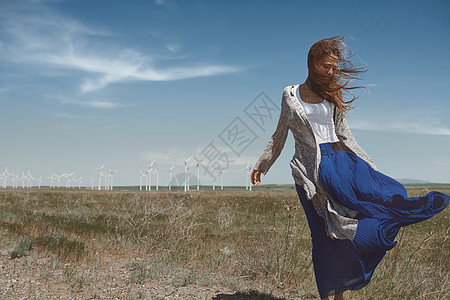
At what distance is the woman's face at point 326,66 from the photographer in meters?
3.42

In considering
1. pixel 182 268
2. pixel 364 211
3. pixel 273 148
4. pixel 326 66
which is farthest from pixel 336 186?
pixel 182 268

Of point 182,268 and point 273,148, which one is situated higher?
point 273,148

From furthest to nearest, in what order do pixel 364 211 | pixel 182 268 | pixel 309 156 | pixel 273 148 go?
pixel 182 268
pixel 273 148
pixel 309 156
pixel 364 211

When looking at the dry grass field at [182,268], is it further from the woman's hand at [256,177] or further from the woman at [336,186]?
the woman at [336,186]

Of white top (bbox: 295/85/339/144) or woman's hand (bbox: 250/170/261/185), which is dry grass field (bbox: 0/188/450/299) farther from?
white top (bbox: 295/85/339/144)

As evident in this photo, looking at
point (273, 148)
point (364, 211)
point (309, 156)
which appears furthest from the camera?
point (273, 148)

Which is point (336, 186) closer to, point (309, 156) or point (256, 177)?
point (309, 156)

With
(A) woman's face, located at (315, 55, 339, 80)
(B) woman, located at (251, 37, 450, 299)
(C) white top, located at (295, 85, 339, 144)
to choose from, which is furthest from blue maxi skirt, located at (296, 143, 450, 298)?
(A) woman's face, located at (315, 55, 339, 80)

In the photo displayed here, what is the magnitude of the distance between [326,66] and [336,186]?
114 cm

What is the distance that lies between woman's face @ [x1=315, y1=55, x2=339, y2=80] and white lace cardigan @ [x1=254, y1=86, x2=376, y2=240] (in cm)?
30

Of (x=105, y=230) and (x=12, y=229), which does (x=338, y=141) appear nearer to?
(x=105, y=230)

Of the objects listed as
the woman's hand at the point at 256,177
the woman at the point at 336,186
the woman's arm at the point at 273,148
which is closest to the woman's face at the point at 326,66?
the woman at the point at 336,186

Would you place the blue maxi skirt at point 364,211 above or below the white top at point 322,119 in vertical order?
below

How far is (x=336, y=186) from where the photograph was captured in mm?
3082
